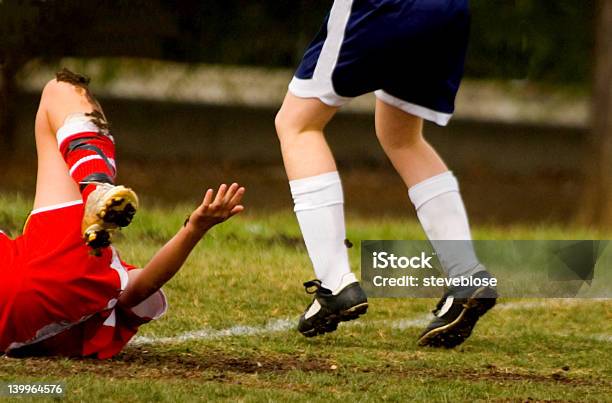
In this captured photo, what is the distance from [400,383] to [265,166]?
11.4 metres

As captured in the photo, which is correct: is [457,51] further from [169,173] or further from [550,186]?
[550,186]

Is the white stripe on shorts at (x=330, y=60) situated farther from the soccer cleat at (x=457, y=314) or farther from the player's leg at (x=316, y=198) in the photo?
the soccer cleat at (x=457, y=314)

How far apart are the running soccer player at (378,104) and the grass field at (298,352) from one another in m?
0.20

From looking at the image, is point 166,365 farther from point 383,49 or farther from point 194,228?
point 383,49

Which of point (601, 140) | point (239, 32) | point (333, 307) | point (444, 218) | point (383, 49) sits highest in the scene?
point (239, 32)

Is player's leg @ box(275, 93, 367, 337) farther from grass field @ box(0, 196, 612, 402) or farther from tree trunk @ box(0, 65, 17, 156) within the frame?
tree trunk @ box(0, 65, 17, 156)

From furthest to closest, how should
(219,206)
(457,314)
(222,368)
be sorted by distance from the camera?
(457,314), (222,368), (219,206)

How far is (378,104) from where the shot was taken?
5.10 meters

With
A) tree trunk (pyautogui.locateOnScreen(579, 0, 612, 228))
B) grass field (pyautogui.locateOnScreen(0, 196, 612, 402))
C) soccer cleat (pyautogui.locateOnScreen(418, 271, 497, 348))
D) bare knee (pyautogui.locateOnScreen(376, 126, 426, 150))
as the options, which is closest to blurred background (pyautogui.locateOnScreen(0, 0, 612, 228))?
tree trunk (pyautogui.locateOnScreen(579, 0, 612, 228))

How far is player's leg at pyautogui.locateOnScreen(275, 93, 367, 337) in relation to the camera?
15.8 ft

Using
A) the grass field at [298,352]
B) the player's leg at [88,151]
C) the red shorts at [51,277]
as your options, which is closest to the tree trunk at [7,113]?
the grass field at [298,352]

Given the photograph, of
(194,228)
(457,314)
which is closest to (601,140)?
(457,314)

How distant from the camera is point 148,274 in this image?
4305mm

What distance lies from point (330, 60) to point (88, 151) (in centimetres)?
99
